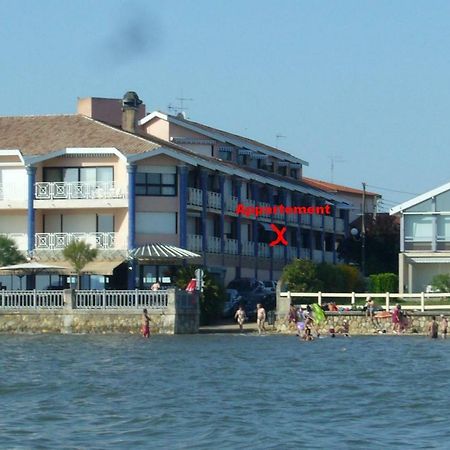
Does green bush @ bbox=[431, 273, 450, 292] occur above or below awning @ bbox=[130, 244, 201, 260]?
below

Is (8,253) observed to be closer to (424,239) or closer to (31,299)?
(31,299)

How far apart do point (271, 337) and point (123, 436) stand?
3378cm

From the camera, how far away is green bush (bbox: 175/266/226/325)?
233 feet

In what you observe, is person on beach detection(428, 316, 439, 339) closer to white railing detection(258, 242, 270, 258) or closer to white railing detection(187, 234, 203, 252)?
white railing detection(187, 234, 203, 252)

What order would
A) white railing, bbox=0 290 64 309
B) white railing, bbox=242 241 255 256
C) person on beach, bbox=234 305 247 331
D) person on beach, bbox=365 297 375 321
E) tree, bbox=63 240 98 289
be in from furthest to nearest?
white railing, bbox=242 241 255 256, tree, bbox=63 240 98 289, person on beach, bbox=234 305 247 331, person on beach, bbox=365 297 375 321, white railing, bbox=0 290 64 309

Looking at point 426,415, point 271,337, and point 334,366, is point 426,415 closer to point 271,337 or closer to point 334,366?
point 334,366

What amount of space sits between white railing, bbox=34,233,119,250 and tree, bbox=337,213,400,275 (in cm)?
2543

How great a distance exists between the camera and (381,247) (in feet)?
320

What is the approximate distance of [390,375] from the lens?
47.6 metres

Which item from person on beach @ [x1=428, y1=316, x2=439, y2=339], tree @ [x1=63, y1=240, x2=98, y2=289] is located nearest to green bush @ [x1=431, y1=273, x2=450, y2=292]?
person on beach @ [x1=428, y1=316, x2=439, y2=339]

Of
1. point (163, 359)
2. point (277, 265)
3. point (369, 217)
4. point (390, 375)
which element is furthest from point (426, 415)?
point (369, 217)

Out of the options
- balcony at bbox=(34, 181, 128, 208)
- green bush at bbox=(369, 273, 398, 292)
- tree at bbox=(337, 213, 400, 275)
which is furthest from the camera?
tree at bbox=(337, 213, 400, 275)

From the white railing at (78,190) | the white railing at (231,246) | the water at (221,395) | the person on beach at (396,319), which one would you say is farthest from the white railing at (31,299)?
the white railing at (231,246)

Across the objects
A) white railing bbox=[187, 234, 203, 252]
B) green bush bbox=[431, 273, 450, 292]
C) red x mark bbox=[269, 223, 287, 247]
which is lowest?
green bush bbox=[431, 273, 450, 292]
